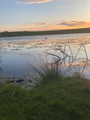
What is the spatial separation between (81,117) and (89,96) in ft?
3.33

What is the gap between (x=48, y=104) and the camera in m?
3.39

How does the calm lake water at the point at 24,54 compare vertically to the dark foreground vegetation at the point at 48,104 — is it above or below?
above

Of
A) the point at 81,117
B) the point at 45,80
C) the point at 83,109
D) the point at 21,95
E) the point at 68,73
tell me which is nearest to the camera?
the point at 81,117

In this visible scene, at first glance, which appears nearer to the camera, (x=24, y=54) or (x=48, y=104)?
(x=48, y=104)

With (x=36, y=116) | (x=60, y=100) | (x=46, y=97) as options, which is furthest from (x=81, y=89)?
(x=36, y=116)

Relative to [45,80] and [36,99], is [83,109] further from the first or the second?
[45,80]

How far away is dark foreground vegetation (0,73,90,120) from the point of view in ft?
9.64

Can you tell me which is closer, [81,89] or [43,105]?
[43,105]

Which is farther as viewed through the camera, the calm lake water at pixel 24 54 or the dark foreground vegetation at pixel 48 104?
the calm lake water at pixel 24 54

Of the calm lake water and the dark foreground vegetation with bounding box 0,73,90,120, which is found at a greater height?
the calm lake water

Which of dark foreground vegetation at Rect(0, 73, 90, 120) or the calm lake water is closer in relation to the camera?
dark foreground vegetation at Rect(0, 73, 90, 120)

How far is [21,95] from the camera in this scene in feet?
13.2

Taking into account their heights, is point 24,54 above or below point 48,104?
above

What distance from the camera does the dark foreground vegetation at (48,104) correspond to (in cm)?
294
